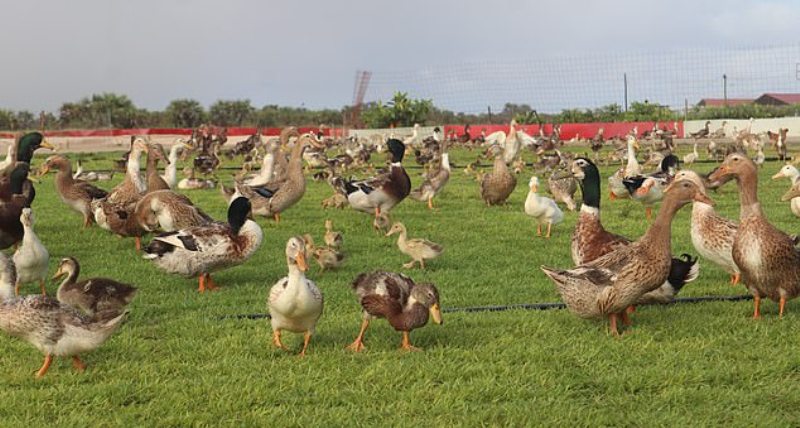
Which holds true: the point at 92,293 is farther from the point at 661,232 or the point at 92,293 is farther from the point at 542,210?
the point at 542,210

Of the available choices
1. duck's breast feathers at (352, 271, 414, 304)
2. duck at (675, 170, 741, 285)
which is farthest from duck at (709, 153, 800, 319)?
duck's breast feathers at (352, 271, 414, 304)

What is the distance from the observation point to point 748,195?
7.82 metres

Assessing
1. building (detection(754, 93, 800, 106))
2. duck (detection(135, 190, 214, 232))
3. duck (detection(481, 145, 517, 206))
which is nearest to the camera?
duck (detection(135, 190, 214, 232))

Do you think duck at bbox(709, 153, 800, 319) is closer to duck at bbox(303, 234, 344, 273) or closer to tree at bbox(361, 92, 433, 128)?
duck at bbox(303, 234, 344, 273)

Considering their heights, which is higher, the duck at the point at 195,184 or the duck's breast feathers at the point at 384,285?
the duck at the point at 195,184

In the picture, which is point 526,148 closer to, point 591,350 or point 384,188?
point 384,188

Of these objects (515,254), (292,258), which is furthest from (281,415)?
(515,254)

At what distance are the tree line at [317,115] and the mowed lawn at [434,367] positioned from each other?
1509 inches

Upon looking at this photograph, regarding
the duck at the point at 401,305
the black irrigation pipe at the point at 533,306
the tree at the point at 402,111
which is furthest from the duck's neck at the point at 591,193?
the tree at the point at 402,111

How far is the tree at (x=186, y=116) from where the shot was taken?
68812mm

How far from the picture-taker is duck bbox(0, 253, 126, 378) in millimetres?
6098

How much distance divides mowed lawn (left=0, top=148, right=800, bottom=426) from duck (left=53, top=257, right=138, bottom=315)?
0.75ft

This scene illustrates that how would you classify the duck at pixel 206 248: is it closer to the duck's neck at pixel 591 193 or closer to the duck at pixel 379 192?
the duck's neck at pixel 591 193

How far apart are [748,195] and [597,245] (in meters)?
1.43
